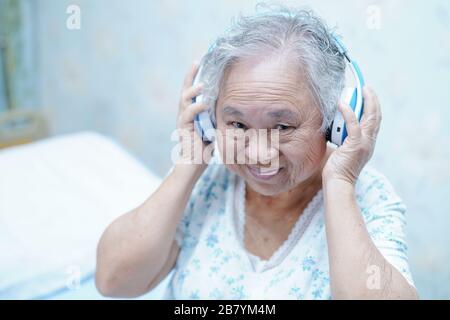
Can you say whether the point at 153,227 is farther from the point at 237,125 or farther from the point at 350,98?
the point at 350,98

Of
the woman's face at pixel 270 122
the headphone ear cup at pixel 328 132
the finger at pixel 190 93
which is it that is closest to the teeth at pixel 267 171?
the woman's face at pixel 270 122

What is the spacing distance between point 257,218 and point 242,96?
33cm

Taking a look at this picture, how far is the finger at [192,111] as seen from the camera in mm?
1022

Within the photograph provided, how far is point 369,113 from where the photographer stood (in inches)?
35.8

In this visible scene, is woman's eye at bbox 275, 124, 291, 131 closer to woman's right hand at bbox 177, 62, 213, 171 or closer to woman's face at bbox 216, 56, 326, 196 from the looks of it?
woman's face at bbox 216, 56, 326, 196

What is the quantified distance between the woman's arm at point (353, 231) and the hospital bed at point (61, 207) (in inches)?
27.3

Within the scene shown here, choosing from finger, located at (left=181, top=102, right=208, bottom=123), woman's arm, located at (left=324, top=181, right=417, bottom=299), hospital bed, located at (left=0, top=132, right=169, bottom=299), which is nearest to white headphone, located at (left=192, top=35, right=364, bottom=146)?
woman's arm, located at (left=324, top=181, right=417, bottom=299)

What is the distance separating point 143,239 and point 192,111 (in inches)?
11.0

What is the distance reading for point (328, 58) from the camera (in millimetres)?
869

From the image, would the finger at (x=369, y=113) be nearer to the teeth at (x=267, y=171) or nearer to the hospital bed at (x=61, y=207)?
the teeth at (x=267, y=171)

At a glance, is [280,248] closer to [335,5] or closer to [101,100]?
[335,5]

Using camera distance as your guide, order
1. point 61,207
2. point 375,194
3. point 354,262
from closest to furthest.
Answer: point 354,262 → point 375,194 → point 61,207

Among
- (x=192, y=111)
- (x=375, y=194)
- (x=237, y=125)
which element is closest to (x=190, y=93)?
(x=192, y=111)

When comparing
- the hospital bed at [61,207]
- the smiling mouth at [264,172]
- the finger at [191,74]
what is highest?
the finger at [191,74]
